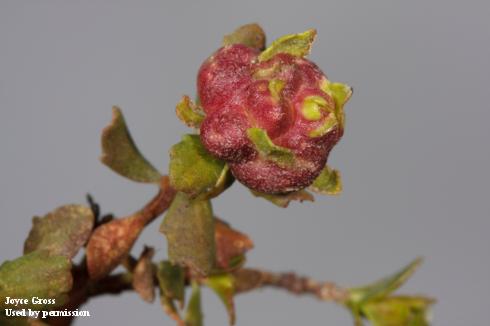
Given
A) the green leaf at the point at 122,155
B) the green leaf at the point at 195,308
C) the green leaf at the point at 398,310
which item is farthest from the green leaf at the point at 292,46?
the green leaf at the point at 398,310

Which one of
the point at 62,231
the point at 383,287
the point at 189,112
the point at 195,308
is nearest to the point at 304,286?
the point at 383,287

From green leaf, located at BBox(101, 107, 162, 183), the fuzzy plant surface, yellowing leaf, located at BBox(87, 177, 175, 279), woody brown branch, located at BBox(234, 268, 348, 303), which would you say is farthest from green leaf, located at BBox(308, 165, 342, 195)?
woody brown branch, located at BBox(234, 268, 348, 303)

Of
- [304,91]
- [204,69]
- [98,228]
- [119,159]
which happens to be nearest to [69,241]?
[98,228]

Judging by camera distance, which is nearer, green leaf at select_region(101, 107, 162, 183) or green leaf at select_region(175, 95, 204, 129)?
green leaf at select_region(175, 95, 204, 129)

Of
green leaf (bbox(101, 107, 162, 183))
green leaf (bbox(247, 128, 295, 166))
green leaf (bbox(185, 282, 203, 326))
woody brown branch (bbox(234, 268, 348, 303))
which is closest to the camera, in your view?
green leaf (bbox(247, 128, 295, 166))

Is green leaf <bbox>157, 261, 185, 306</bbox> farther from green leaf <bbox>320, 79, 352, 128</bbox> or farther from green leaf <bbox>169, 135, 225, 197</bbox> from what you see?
green leaf <bbox>320, 79, 352, 128</bbox>

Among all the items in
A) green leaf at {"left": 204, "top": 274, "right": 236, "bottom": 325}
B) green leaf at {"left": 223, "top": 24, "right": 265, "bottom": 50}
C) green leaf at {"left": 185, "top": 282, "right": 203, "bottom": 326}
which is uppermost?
green leaf at {"left": 223, "top": 24, "right": 265, "bottom": 50}
